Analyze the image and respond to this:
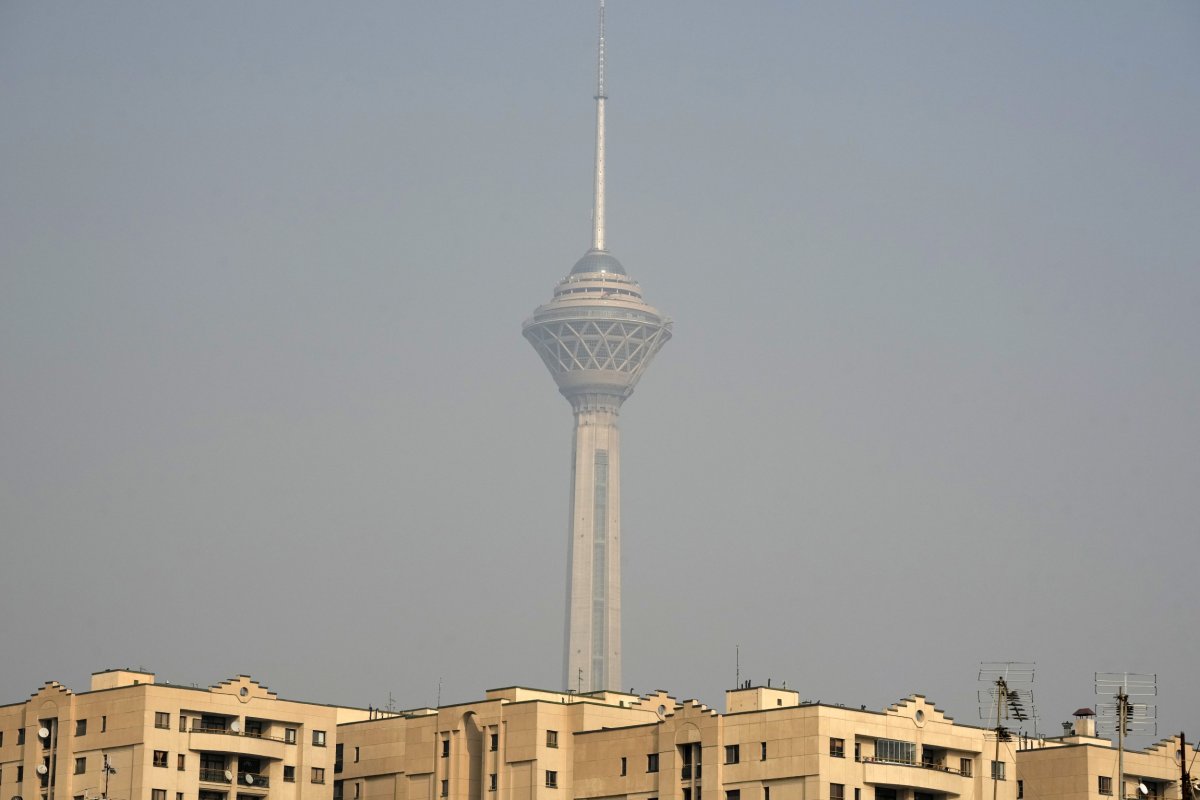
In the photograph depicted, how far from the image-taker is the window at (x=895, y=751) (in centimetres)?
16412

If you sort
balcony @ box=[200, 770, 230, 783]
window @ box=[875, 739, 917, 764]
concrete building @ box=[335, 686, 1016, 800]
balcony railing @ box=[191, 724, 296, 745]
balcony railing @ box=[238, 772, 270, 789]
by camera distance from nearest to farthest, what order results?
concrete building @ box=[335, 686, 1016, 800] → window @ box=[875, 739, 917, 764] → balcony railing @ box=[191, 724, 296, 745] → balcony @ box=[200, 770, 230, 783] → balcony railing @ box=[238, 772, 270, 789]

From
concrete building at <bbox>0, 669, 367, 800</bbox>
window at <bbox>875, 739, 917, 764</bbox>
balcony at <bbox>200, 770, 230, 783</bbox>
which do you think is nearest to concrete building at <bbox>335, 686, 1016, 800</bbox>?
window at <bbox>875, 739, 917, 764</bbox>

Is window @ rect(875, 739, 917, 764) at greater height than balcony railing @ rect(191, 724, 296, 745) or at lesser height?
lesser

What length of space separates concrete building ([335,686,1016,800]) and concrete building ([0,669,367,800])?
545cm

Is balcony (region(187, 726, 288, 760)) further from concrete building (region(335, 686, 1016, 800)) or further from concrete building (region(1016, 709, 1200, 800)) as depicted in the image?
concrete building (region(1016, 709, 1200, 800))

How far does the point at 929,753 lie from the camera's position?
556ft

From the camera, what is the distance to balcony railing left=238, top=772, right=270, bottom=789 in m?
180

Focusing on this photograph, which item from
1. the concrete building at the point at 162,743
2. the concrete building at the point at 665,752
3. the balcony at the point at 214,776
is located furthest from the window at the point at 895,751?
the balcony at the point at 214,776

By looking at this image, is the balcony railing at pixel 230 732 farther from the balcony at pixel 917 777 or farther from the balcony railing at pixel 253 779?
the balcony at pixel 917 777

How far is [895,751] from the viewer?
165250 millimetres

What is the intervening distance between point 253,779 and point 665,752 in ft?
111

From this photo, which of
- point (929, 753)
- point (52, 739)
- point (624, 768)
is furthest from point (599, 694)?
point (52, 739)

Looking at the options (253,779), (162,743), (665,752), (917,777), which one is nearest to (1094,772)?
(917,777)

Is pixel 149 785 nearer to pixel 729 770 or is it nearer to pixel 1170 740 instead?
pixel 729 770
